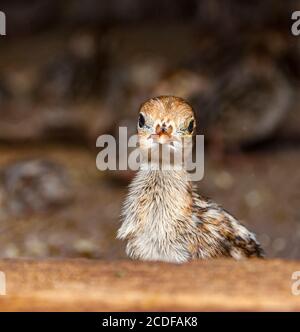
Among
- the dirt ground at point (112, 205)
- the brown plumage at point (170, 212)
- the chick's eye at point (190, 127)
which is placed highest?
the dirt ground at point (112, 205)

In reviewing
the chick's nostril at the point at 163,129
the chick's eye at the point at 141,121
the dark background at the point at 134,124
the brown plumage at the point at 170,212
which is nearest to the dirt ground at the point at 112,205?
the dark background at the point at 134,124

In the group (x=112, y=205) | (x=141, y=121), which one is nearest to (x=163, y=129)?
(x=141, y=121)

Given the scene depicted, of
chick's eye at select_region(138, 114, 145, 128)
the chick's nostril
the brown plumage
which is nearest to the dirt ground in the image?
the brown plumage

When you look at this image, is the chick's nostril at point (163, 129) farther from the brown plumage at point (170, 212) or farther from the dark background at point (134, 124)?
the dark background at point (134, 124)

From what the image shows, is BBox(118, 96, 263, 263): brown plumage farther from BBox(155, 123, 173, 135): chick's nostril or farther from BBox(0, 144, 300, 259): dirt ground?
BBox(0, 144, 300, 259): dirt ground

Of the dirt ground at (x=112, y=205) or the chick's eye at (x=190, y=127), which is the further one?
the dirt ground at (x=112, y=205)

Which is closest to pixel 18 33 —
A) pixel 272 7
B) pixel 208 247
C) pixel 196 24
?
pixel 196 24
